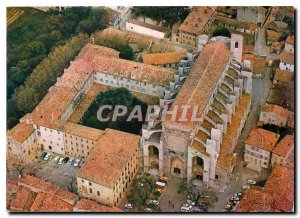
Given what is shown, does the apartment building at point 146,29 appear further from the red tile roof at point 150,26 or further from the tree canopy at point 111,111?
the tree canopy at point 111,111

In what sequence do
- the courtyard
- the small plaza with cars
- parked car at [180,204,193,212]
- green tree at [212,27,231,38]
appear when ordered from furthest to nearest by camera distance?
green tree at [212,27,231,38] < the small plaza with cars < the courtyard < parked car at [180,204,193,212]

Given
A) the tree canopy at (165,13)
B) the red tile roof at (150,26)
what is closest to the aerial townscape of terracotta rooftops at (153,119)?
the tree canopy at (165,13)

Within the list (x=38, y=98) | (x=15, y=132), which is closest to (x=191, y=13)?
(x=38, y=98)

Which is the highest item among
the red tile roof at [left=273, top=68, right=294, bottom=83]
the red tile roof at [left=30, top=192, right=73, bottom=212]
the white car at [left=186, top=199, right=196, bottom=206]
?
the red tile roof at [left=273, top=68, right=294, bottom=83]

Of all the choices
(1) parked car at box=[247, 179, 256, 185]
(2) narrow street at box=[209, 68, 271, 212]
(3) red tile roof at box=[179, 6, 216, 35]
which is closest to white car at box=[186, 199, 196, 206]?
(2) narrow street at box=[209, 68, 271, 212]

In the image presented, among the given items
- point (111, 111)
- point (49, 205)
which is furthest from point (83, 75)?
point (49, 205)

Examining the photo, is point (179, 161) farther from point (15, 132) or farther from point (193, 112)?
point (15, 132)

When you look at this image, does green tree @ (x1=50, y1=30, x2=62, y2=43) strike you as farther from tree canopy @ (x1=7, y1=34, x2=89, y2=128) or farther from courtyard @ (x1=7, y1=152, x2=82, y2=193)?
courtyard @ (x1=7, y1=152, x2=82, y2=193)

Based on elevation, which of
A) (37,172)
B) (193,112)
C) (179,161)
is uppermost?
(193,112)
